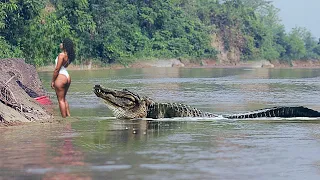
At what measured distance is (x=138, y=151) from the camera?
406 inches

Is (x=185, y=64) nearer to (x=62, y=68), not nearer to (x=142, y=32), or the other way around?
(x=142, y=32)

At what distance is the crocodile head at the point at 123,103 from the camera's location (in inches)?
587

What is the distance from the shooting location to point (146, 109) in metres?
15.2

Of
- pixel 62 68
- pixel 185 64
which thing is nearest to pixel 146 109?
pixel 62 68

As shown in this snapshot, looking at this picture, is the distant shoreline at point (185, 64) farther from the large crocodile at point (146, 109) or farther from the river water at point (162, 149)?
the river water at point (162, 149)

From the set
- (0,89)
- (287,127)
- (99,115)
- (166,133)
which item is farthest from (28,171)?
(99,115)

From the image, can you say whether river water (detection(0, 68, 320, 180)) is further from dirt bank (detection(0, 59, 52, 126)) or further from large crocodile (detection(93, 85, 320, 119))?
dirt bank (detection(0, 59, 52, 126))

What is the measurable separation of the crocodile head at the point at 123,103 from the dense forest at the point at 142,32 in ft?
66.0

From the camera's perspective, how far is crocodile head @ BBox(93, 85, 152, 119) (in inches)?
587

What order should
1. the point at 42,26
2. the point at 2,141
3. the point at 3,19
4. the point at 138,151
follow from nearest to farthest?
the point at 138,151
the point at 2,141
the point at 42,26
the point at 3,19

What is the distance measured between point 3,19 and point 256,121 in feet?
93.1

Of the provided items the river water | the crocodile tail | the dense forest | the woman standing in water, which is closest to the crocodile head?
the river water

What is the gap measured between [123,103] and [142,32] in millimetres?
61579

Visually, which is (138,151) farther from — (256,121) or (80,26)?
(80,26)
